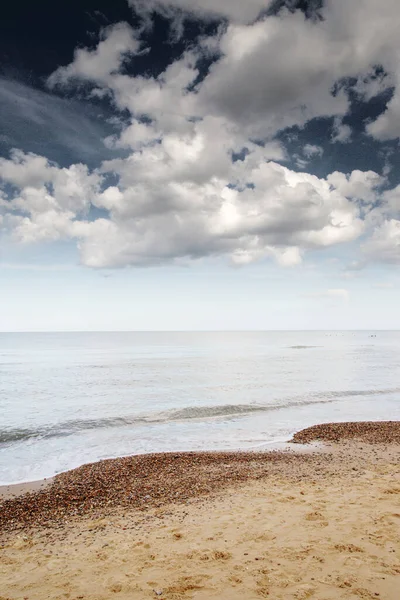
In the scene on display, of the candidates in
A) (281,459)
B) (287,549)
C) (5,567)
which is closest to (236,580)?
(287,549)

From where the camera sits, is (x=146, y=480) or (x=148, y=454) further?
(x=148, y=454)

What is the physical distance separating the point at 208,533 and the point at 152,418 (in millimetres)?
16561

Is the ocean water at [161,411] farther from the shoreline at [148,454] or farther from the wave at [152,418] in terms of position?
the shoreline at [148,454]

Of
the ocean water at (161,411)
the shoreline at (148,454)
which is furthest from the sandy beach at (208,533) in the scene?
the ocean water at (161,411)

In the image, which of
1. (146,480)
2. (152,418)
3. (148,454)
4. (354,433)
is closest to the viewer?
(146,480)

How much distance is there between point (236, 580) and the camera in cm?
575

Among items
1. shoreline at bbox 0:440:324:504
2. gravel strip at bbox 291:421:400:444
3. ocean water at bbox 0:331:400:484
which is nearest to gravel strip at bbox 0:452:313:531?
shoreline at bbox 0:440:324:504

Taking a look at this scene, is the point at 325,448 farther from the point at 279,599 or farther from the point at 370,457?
the point at 279,599

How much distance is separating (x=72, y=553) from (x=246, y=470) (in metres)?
6.58

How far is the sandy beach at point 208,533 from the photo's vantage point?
224 inches

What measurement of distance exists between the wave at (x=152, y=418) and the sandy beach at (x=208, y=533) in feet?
28.6

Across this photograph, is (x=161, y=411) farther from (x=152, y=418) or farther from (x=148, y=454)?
(x=148, y=454)

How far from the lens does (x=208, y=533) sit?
7457 mm

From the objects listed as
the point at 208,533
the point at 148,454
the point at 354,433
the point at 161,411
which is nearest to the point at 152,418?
the point at 161,411
